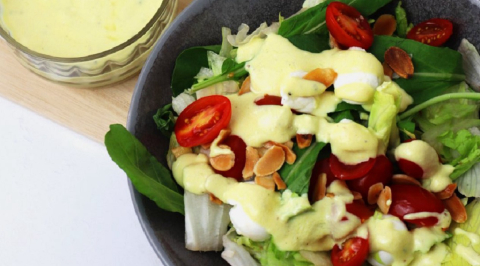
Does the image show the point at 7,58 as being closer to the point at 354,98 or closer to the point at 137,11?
the point at 137,11

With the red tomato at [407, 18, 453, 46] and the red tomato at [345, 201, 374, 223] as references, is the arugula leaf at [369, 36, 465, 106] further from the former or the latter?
the red tomato at [345, 201, 374, 223]

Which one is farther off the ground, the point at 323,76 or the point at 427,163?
the point at 323,76

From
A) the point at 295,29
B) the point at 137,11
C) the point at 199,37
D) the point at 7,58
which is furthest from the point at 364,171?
the point at 7,58

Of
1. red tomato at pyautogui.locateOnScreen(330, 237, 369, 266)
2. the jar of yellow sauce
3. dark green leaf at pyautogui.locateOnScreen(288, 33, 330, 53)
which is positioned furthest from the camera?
the jar of yellow sauce

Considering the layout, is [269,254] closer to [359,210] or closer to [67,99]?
[359,210]

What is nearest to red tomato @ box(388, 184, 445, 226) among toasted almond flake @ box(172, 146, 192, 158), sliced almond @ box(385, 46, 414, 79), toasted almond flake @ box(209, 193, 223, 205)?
sliced almond @ box(385, 46, 414, 79)

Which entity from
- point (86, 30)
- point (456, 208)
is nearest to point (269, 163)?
point (456, 208)
